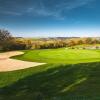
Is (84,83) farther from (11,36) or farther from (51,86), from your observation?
(11,36)

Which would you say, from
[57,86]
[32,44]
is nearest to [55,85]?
[57,86]

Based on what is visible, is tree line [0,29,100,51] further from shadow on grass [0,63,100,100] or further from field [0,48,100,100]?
shadow on grass [0,63,100,100]

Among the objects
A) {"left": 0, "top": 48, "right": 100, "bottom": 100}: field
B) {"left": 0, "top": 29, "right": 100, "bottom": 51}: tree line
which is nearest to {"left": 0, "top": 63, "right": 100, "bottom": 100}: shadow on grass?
{"left": 0, "top": 48, "right": 100, "bottom": 100}: field

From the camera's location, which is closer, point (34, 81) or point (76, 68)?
point (34, 81)

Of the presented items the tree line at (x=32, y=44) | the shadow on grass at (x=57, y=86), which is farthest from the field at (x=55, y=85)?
the tree line at (x=32, y=44)

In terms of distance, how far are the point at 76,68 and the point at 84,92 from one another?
7172 millimetres

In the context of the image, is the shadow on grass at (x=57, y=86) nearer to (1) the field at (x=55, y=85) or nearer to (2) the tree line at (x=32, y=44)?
(1) the field at (x=55, y=85)

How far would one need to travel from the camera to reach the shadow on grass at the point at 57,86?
1160 cm

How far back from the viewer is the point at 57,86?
1365 centimetres

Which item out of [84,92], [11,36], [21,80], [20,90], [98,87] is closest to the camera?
[84,92]

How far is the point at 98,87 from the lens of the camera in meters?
12.4

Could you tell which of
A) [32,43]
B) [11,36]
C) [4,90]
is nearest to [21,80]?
[4,90]

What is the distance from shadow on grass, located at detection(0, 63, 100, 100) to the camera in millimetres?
11602

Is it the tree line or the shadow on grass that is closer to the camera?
the shadow on grass
